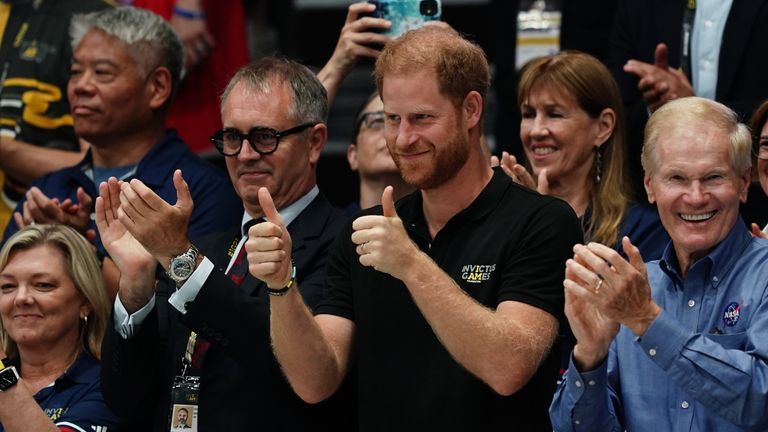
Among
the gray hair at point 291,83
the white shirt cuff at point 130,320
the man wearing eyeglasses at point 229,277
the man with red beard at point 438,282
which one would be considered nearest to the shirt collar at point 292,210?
the man wearing eyeglasses at point 229,277

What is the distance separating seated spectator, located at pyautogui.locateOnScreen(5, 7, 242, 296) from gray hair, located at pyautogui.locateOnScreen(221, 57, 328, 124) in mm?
796

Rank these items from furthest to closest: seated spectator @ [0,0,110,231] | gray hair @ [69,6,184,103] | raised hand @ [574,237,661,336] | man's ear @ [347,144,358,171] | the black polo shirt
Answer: seated spectator @ [0,0,110,231] → man's ear @ [347,144,358,171] → gray hair @ [69,6,184,103] → the black polo shirt → raised hand @ [574,237,661,336]

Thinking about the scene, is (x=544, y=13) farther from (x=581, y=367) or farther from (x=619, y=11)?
(x=581, y=367)

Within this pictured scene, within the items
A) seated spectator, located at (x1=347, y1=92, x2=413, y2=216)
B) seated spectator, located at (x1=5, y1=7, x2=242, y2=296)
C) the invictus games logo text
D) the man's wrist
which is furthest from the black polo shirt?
seated spectator, located at (x1=5, y1=7, x2=242, y2=296)

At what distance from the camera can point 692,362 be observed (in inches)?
135

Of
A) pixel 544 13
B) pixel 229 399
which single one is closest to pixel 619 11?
pixel 544 13

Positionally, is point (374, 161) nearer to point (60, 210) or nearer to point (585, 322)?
point (60, 210)

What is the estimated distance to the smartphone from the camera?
4.73m

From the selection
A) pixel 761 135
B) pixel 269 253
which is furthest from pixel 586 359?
pixel 761 135

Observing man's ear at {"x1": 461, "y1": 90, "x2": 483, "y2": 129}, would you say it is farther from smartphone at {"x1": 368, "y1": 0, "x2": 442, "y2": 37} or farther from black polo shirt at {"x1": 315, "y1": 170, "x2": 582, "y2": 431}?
smartphone at {"x1": 368, "y1": 0, "x2": 442, "y2": 37}

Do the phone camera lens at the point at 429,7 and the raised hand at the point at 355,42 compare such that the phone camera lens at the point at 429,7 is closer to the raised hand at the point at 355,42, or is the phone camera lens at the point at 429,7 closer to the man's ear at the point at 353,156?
the raised hand at the point at 355,42

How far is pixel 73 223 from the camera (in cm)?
506

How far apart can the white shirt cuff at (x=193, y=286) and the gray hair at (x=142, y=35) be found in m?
1.60

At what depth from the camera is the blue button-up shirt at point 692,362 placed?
11.2ft
